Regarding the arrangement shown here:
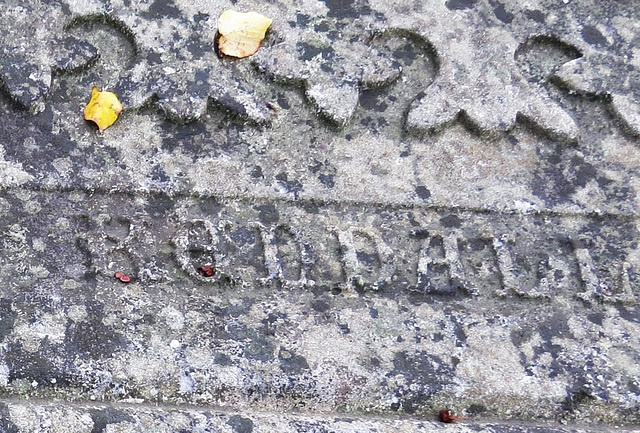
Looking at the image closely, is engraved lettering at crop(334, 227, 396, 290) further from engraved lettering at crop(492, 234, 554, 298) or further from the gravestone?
engraved lettering at crop(492, 234, 554, 298)

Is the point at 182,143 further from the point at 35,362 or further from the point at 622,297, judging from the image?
the point at 622,297

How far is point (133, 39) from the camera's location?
173 cm

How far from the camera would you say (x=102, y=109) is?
1.64 metres

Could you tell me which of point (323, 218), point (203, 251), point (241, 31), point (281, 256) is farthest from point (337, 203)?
point (241, 31)

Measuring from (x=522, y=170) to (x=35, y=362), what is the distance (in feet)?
3.09

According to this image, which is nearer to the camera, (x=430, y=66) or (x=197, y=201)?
(x=197, y=201)

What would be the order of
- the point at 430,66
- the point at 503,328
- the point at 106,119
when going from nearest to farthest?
the point at 503,328, the point at 106,119, the point at 430,66

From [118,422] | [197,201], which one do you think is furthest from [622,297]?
[118,422]

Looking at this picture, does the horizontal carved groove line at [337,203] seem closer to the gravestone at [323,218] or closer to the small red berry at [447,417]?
the gravestone at [323,218]

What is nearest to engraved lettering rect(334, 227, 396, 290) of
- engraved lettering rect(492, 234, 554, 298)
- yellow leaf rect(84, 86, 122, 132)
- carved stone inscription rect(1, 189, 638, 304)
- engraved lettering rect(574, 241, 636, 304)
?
carved stone inscription rect(1, 189, 638, 304)

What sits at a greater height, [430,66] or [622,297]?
[430,66]

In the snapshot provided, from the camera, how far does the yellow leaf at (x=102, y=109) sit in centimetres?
164

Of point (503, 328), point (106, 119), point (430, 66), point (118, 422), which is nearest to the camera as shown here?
point (118, 422)

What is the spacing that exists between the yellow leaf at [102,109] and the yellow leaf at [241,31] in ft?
0.77
